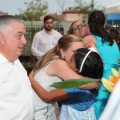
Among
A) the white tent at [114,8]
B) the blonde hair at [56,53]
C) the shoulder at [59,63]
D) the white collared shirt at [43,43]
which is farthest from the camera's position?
the white tent at [114,8]

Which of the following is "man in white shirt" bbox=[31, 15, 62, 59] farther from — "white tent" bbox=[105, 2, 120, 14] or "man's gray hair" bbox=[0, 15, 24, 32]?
"man's gray hair" bbox=[0, 15, 24, 32]

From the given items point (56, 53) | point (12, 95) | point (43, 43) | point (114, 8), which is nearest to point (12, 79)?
point (12, 95)

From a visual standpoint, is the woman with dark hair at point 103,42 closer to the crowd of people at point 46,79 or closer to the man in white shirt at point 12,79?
the crowd of people at point 46,79

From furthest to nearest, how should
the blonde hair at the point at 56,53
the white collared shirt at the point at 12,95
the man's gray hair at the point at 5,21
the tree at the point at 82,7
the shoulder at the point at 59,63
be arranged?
the tree at the point at 82,7 < the blonde hair at the point at 56,53 < the shoulder at the point at 59,63 < the man's gray hair at the point at 5,21 < the white collared shirt at the point at 12,95

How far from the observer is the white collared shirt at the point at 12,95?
206 centimetres

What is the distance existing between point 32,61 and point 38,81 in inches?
233

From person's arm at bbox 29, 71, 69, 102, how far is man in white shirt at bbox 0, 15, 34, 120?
0.27 m

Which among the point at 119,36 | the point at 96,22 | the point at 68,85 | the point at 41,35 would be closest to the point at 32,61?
the point at 41,35

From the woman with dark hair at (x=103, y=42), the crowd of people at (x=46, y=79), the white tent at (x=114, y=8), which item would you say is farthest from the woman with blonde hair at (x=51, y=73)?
the white tent at (x=114, y=8)

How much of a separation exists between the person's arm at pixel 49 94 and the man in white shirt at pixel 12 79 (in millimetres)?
268

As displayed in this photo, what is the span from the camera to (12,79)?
2109 mm

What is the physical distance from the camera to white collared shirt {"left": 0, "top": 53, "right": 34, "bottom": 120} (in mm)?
2064

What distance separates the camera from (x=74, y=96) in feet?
8.19

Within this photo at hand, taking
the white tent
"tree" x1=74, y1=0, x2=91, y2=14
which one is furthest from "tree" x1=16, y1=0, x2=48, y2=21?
the white tent
